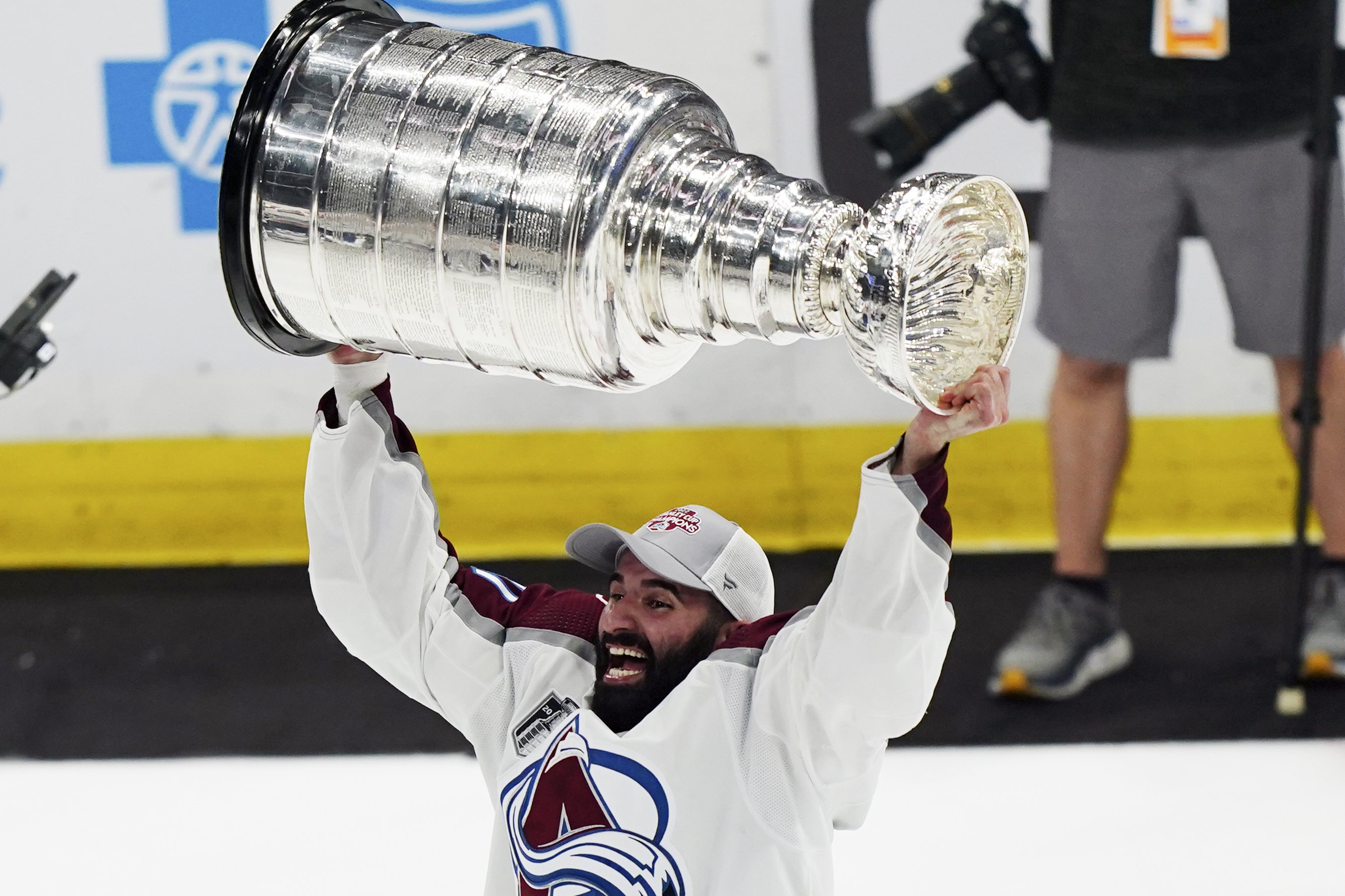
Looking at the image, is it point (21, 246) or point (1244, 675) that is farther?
point (21, 246)

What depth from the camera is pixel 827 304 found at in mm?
1272

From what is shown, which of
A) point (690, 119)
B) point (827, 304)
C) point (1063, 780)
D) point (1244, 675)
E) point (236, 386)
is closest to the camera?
point (827, 304)

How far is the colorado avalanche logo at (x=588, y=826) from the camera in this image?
166 cm

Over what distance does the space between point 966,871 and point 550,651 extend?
3.67 feet

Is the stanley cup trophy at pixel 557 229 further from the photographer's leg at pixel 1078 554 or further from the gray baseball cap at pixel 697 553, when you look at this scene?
the photographer's leg at pixel 1078 554

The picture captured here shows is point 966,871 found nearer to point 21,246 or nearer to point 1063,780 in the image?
point 1063,780

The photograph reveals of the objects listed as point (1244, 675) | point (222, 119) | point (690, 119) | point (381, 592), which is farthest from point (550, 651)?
point (222, 119)

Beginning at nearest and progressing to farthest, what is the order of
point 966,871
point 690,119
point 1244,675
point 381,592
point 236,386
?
point 690,119 → point 381,592 → point 966,871 → point 1244,675 → point 236,386

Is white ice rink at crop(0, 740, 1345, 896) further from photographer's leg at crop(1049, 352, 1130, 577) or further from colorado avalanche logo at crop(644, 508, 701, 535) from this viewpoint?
colorado avalanche logo at crop(644, 508, 701, 535)

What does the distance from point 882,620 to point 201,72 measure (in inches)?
109

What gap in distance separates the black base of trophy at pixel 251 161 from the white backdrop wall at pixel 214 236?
2348 mm

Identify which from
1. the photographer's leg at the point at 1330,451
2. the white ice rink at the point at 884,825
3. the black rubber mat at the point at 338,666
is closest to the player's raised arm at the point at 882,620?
the white ice rink at the point at 884,825

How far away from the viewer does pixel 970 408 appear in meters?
1.31

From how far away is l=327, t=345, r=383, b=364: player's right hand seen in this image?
169 centimetres
